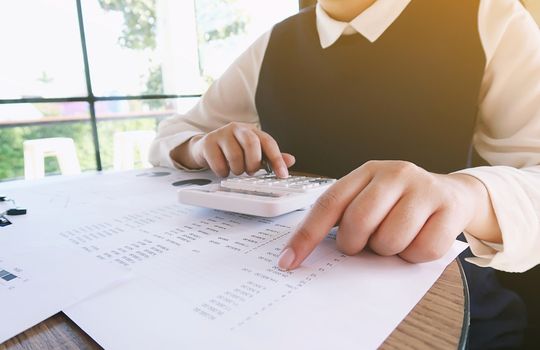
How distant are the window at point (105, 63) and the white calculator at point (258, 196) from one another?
128 cm

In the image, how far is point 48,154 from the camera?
1.93m

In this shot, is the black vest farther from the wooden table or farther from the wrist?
the wooden table

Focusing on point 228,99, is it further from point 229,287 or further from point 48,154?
point 48,154

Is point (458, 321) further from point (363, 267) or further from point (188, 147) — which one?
point (188, 147)

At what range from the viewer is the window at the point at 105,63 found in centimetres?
151

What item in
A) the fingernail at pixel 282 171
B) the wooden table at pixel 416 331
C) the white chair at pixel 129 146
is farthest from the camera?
the white chair at pixel 129 146

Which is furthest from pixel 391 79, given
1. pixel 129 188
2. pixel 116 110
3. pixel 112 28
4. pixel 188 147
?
pixel 112 28

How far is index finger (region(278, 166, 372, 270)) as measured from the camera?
238 mm

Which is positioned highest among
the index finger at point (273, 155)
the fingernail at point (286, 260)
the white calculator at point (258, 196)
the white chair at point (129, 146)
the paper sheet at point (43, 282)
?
the index finger at point (273, 155)

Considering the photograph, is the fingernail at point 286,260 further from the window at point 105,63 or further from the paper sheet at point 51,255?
the window at point 105,63

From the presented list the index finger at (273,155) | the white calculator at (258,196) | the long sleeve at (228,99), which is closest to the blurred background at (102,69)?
the long sleeve at (228,99)

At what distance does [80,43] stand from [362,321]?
1640mm

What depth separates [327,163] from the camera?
0.80 meters

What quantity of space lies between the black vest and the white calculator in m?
0.34
